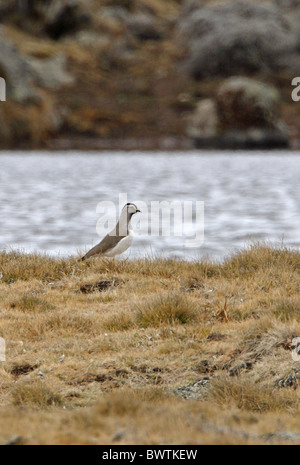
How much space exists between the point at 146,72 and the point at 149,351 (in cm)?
9650

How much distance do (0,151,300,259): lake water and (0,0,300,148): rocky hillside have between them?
16081 millimetres

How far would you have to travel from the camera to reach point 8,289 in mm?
10195

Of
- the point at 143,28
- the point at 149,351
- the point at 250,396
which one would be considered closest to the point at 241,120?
the point at 143,28

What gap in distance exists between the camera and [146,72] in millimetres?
100750

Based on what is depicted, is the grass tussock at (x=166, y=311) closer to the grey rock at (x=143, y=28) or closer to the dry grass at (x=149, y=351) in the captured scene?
the dry grass at (x=149, y=351)

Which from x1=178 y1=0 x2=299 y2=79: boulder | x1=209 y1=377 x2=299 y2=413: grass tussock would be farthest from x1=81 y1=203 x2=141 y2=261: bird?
x1=178 y1=0 x2=299 y2=79: boulder

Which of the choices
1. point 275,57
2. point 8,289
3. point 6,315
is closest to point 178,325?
point 6,315

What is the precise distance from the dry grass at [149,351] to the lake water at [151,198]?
2270 mm

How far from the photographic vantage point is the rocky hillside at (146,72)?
246ft

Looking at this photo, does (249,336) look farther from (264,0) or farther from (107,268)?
(264,0)

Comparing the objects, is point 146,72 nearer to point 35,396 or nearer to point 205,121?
point 205,121

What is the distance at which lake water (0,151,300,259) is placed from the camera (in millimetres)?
17164

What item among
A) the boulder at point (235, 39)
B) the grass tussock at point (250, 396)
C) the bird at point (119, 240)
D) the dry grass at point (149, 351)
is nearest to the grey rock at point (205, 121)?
the boulder at point (235, 39)

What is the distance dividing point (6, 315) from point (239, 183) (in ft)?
101
